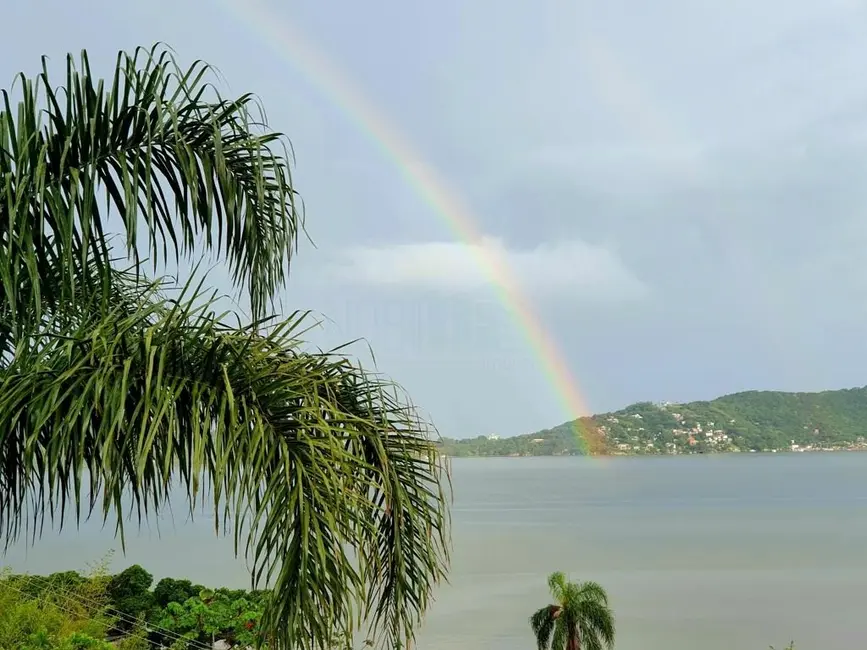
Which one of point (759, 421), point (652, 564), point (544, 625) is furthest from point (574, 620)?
point (759, 421)

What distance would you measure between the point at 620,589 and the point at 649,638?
11.3m

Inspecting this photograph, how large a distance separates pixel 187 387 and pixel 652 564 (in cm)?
6624

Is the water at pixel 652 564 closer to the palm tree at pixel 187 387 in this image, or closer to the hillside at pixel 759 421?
the palm tree at pixel 187 387

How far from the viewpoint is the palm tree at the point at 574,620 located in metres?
30.5

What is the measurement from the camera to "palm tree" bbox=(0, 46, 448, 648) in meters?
2.45

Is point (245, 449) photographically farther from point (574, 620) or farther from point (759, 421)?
point (759, 421)

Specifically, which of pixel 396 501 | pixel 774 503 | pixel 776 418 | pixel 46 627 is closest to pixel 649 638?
pixel 46 627

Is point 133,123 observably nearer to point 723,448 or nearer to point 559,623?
point 559,623

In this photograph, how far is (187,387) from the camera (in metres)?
2.60

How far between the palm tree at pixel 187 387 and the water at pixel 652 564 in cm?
2249

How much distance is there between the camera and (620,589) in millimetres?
55531

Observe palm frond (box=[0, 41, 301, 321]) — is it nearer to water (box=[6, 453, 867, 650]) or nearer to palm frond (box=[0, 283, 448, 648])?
palm frond (box=[0, 283, 448, 648])

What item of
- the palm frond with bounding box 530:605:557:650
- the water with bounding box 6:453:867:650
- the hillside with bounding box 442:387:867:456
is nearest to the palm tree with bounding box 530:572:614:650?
the palm frond with bounding box 530:605:557:650

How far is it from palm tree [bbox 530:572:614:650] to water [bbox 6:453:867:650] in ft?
32.6
